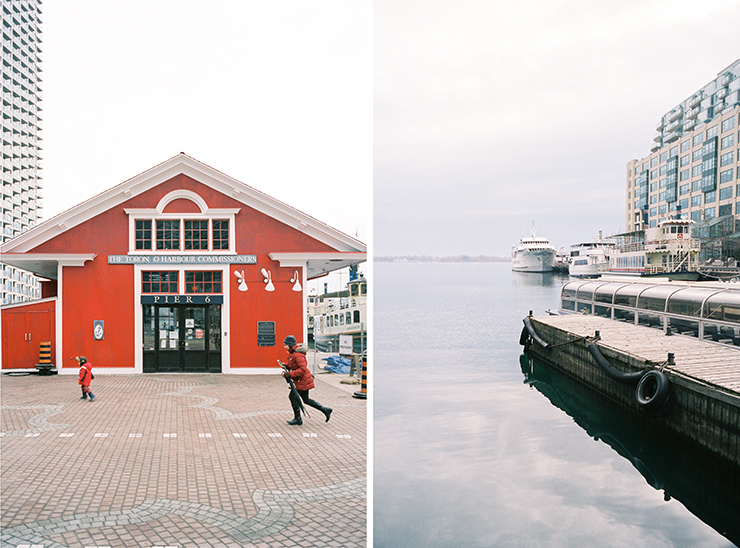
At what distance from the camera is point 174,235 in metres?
11.3

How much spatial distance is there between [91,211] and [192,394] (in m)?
4.87

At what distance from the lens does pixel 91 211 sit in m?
11.0

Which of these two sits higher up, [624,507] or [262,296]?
[262,296]

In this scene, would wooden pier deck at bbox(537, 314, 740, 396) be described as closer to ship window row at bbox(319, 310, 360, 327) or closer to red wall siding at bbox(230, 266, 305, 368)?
red wall siding at bbox(230, 266, 305, 368)

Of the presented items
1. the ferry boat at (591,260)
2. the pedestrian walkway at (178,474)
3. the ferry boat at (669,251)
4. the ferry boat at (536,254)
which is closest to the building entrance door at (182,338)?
the pedestrian walkway at (178,474)

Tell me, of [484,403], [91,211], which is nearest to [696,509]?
[484,403]

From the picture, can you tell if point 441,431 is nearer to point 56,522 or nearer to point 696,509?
point 696,509

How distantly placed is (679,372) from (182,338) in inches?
356

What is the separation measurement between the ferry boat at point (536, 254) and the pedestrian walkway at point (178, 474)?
82.7m

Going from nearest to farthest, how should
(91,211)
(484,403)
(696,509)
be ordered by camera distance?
(696,509) → (91,211) → (484,403)

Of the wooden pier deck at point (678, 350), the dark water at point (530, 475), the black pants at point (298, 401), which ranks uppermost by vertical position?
the wooden pier deck at point (678, 350)

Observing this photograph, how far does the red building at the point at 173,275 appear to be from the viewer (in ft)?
36.1

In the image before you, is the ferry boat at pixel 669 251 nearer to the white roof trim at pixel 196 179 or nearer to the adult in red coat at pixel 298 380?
the white roof trim at pixel 196 179

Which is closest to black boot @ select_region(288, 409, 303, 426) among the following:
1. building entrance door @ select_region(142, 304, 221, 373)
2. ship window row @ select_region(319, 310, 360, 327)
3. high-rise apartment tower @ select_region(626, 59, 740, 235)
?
building entrance door @ select_region(142, 304, 221, 373)
